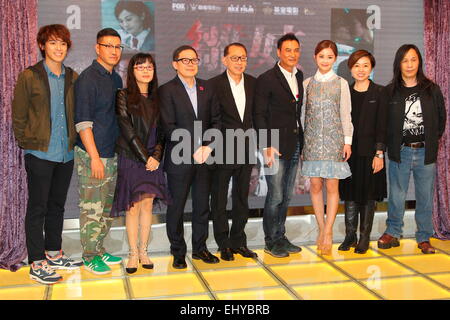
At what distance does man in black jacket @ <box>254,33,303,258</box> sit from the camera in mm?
3873

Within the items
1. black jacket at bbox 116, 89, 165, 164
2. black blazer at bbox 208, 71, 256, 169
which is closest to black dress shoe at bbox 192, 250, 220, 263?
black blazer at bbox 208, 71, 256, 169

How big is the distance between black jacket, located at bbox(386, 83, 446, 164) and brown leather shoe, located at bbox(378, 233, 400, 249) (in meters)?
0.71

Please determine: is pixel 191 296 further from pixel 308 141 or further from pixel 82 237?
pixel 308 141

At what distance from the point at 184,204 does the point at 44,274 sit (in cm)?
112

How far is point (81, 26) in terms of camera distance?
13.3 ft

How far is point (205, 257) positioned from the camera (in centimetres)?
388

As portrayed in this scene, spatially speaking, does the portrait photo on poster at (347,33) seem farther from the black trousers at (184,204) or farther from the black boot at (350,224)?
the black trousers at (184,204)

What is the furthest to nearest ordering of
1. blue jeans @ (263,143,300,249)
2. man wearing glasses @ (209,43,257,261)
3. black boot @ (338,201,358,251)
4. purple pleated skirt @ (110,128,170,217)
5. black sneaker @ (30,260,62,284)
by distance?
black boot @ (338,201,358,251)
blue jeans @ (263,143,300,249)
man wearing glasses @ (209,43,257,261)
purple pleated skirt @ (110,128,170,217)
black sneaker @ (30,260,62,284)

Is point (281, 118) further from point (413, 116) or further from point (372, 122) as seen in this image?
point (413, 116)

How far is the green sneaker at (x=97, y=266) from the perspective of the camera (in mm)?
3617

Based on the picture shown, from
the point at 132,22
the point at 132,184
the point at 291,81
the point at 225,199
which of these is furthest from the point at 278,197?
the point at 132,22

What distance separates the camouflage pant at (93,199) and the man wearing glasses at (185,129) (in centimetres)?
45

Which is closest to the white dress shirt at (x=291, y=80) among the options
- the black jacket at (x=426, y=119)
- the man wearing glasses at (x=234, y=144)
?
the man wearing glasses at (x=234, y=144)

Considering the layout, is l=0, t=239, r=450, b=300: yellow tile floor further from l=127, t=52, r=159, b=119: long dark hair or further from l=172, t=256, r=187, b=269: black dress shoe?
l=127, t=52, r=159, b=119: long dark hair
